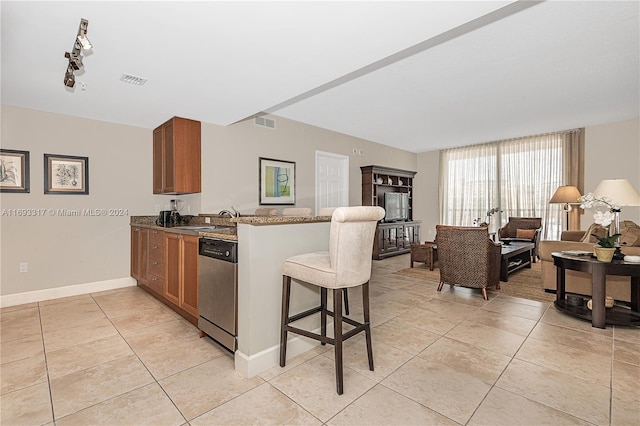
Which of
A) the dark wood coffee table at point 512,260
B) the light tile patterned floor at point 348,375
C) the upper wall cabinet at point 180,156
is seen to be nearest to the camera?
the light tile patterned floor at point 348,375

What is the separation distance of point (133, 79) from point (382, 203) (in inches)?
211

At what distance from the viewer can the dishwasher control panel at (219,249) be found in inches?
85.0

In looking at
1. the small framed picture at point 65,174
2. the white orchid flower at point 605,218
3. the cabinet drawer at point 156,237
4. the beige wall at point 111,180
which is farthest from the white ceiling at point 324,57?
the white orchid flower at point 605,218

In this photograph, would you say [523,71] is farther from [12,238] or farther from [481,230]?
[12,238]

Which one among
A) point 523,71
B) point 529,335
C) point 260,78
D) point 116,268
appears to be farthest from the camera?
point 116,268

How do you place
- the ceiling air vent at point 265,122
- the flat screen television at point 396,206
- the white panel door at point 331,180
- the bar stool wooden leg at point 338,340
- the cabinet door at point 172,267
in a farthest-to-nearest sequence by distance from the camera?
the flat screen television at point 396,206, the white panel door at point 331,180, the ceiling air vent at point 265,122, the cabinet door at point 172,267, the bar stool wooden leg at point 338,340

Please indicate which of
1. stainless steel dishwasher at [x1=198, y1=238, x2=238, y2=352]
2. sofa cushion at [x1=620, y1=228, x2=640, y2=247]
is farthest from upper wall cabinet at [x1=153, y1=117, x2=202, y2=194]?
sofa cushion at [x1=620, y1=228, x2=640, y2=247]

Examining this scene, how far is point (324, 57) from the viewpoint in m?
2.48

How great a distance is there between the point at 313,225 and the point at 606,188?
352 cm

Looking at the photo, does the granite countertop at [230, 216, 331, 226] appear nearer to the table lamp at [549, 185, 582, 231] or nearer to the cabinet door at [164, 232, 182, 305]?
the cabinet door at [164, 232, 182, 305]

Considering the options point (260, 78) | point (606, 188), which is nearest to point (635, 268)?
point (606, 188)

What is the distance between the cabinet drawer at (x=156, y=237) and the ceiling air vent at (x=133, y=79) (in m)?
1.55

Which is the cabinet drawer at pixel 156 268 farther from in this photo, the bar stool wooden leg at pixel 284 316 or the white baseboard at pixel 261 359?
the bar stool wooden leg at pixel 284 316

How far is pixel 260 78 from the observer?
113 inches
